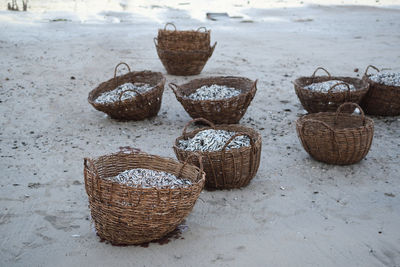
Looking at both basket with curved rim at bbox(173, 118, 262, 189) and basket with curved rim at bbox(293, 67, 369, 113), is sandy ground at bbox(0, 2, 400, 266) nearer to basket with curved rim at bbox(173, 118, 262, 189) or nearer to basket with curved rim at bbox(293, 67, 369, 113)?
basket with curved rim at bbox(173, 118, 262, 189)

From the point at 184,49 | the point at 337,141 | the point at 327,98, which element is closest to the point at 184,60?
the point at 184,49

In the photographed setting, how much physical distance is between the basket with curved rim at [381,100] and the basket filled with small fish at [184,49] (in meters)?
2.71

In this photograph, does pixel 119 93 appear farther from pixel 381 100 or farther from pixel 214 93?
pixel 381 100

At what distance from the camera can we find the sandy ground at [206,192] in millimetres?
3209

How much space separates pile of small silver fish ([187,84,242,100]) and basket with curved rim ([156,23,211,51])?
75.8 inches

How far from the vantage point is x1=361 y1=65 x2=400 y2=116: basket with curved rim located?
5617 millimetres

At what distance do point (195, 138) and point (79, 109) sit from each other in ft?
8.27

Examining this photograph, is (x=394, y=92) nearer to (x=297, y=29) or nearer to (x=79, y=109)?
(x=79, y=109)

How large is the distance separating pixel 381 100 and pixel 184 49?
3.25 metres

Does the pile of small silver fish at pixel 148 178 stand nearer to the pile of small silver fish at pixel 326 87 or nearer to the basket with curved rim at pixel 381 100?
the pile of small silver fish at pixel 326 87

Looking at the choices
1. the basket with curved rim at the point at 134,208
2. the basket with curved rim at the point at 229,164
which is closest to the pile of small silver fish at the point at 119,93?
the basket with curved rim at the point at 229,164

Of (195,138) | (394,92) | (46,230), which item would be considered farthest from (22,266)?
(394,92)

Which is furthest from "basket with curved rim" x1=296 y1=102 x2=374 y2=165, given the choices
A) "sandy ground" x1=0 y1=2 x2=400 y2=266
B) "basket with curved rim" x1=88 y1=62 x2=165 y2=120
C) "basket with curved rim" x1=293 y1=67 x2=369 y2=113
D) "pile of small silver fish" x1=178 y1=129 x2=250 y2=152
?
"basket with curved rim" x1=88 y1=62 x2=165 y2=120

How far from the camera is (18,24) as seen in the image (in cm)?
1141
